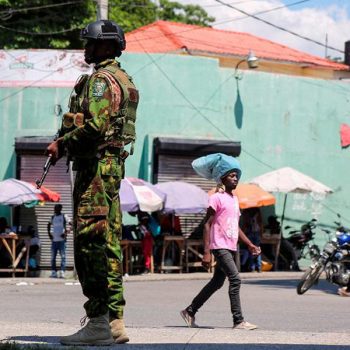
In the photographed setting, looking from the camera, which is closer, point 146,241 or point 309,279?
point 309,279

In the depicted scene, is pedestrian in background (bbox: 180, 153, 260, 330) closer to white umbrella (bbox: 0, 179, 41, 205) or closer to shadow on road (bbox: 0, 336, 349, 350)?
shadow on road (bbox: 0, 336, 349, 350)

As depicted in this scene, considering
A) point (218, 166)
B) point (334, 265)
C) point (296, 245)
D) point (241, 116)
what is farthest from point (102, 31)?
point (241, 116)

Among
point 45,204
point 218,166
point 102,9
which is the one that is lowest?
point 45,204

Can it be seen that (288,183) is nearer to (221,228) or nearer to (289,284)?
(289,284)

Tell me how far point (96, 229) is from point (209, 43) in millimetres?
32291

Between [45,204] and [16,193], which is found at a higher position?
[16,193]

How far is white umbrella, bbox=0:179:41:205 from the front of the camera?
79.1 ft

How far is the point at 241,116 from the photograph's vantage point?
2872cm

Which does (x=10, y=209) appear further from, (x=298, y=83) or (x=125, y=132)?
(x=125, y=132)

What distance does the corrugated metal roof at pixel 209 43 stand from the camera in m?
37.6

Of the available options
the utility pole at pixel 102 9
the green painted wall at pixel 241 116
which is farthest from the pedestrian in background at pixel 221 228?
the green painted wall at pixel 241 116

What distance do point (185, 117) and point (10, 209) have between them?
16.8 ft

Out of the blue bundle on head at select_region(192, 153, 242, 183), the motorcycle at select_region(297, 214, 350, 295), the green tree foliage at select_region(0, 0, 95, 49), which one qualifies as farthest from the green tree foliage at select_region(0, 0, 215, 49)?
the blue bundle on head at select_region(192, 153, 242, 183)

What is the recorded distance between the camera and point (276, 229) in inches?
1087
